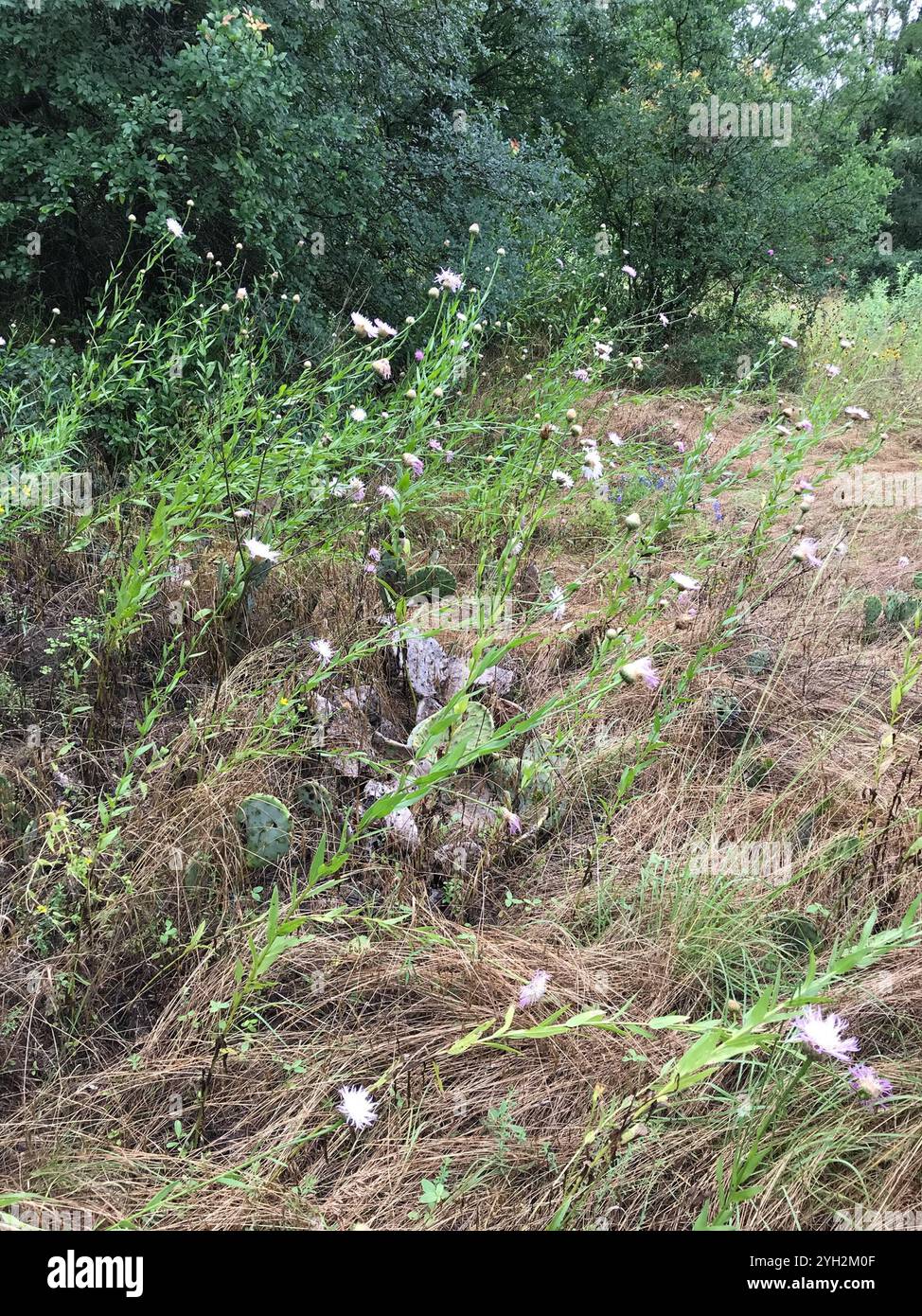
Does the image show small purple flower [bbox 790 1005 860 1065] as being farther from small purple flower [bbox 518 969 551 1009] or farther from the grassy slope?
small purple flower [bbox 518 969 551 1009]

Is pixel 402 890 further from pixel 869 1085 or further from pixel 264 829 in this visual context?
pixel 869 1085

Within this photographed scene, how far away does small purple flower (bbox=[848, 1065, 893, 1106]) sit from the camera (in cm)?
94

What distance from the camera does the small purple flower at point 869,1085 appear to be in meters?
0.94

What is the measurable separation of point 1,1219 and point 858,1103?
3.84 ft

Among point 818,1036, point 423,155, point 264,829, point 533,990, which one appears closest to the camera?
point 818,1036

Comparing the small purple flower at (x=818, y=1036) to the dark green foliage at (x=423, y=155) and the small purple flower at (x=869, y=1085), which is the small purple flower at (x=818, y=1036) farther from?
the dark green foliage at (x=423, y=155)

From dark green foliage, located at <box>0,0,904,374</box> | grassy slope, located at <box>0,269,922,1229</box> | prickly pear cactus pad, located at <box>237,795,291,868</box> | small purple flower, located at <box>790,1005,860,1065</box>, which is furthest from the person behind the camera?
dark green foliage, located at <box>0,0,904,374</box>

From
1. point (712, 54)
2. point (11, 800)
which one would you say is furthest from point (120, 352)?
point (712, 54)

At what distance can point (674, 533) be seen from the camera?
11.0 feet

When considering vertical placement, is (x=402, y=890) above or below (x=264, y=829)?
below

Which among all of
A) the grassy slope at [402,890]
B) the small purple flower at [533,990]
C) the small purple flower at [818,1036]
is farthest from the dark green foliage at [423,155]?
the small purple flower at [818,1036]

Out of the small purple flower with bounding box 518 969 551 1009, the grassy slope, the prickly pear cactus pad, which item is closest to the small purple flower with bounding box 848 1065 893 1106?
the grassy slope

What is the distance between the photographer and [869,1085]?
931mm

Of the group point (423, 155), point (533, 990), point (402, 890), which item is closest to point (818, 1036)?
point (533, 990)
